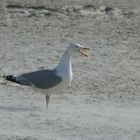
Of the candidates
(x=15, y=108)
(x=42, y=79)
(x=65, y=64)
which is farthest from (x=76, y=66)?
(x=15, y=108)

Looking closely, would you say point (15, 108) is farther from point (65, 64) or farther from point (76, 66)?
point (76, 66)

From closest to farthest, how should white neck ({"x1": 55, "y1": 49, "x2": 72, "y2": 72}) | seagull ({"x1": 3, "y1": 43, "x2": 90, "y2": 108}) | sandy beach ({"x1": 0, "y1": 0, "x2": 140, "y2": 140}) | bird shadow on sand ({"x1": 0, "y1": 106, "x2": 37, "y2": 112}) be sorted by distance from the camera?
sandy beach ({"x1": 0, "y1": 0, "x2": 140, "y2": 140})
bird shadow on sand ({"x1": 0, "y1": 106, "x2": 37, "y2": 112})
seagull ({"x1": 3, "y1": 43, "x2": 90, "y2": 108})
white neck ({"x1": 55, "y1": 49, "x2": 72, "y2": 72})

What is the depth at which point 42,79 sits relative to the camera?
10.1 meters

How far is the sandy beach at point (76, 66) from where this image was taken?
8922mm

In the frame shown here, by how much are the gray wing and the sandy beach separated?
0.26 metres

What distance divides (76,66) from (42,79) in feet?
9.83

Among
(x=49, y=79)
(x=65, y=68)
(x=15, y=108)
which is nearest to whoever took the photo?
(x=15, y=108)

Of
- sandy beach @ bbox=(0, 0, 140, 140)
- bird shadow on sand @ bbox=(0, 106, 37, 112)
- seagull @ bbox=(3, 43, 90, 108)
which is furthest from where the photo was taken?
seagull @ bbox=(3, 43, 90, 108)

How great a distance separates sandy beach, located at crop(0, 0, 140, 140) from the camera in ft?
29.3

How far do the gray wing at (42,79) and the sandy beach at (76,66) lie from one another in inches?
10.2

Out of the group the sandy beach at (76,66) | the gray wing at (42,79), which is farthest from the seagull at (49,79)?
the sandy beach at (76,66)

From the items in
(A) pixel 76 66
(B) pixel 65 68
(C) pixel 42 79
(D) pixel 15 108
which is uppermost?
(B) pixel 65 68

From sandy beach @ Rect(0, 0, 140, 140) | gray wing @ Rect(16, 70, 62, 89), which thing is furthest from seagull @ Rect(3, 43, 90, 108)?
sandy beach @ Rect(0, 0, 140, 140)

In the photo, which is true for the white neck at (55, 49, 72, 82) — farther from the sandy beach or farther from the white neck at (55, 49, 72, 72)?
the sandy beach
